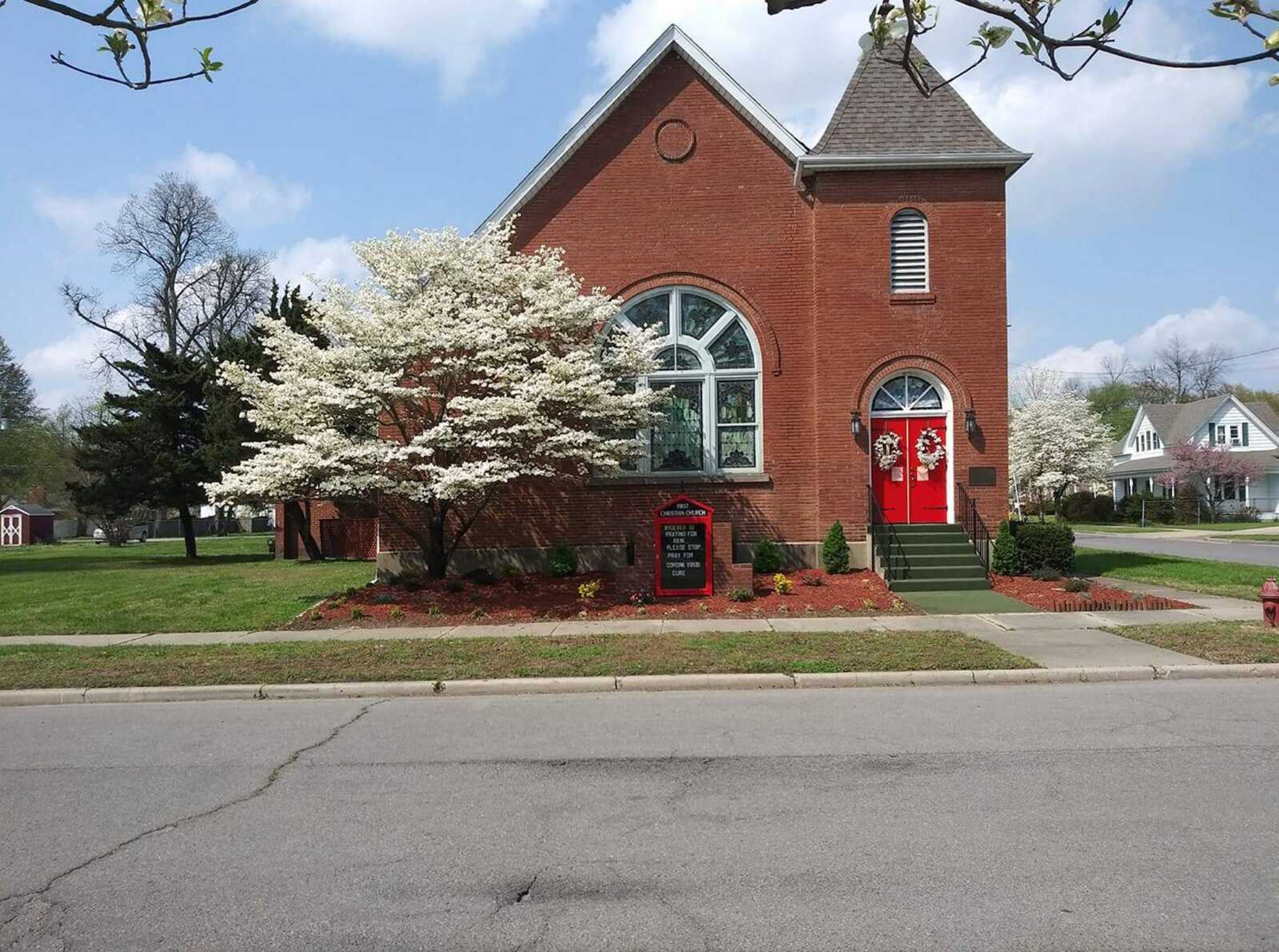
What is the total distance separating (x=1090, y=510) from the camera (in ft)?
186

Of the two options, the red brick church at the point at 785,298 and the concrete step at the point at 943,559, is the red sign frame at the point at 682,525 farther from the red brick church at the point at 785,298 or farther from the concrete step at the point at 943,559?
the concrete step at the point at 943,559

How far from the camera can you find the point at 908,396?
1830 centimetres

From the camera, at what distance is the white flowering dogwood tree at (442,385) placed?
1449 cm

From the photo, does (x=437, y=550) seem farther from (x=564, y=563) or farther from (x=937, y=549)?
(x=937, y=549)

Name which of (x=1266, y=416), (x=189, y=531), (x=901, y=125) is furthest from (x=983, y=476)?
(x=1266, y=416)

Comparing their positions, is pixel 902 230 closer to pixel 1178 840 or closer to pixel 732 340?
pixel 732 340

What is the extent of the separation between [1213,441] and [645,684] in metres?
59.1

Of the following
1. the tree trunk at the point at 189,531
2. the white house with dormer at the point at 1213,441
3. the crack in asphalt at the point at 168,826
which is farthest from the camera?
the white house with dormer at the point at 1213,441

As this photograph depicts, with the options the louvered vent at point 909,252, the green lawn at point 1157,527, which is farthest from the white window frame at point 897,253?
the green lawn at point 1157,527

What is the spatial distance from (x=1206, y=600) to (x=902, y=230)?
826cm

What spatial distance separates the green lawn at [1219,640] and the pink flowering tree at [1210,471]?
45989 mm

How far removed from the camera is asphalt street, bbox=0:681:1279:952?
4266 millimetres

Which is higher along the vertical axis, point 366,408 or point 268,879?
point 366,408

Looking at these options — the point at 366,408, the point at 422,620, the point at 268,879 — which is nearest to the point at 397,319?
the point at 366,408
